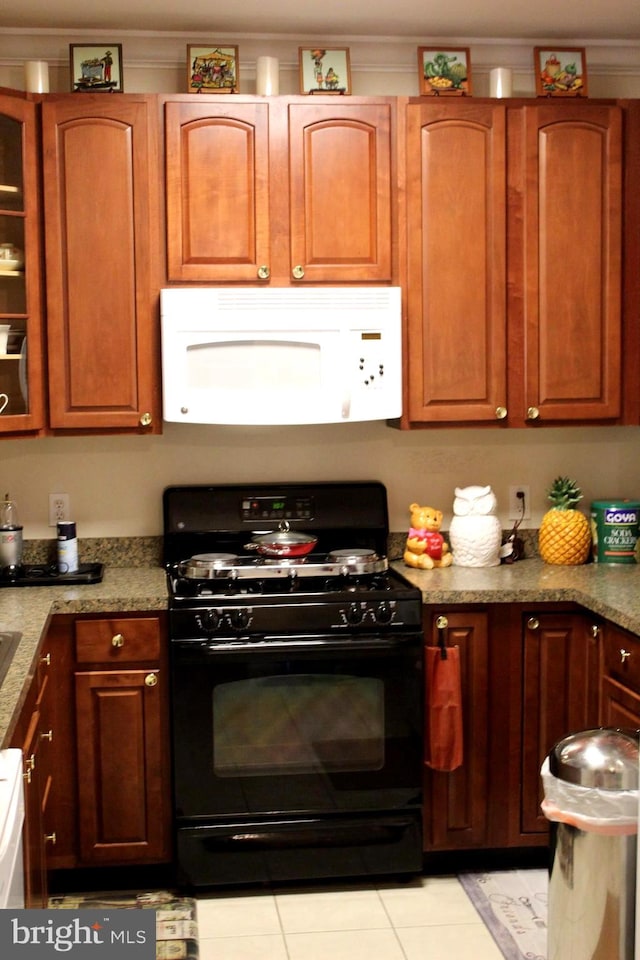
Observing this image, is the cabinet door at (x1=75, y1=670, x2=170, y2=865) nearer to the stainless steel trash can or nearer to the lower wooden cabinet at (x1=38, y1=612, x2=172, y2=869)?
the lower wooden cabinet at (x1=38, y1=612, x2=172, y2=869)

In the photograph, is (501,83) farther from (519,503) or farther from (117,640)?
(117,640)

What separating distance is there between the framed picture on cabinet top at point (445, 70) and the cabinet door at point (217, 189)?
0.55 metres

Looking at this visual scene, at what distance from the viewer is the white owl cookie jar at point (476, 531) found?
371 centimetres

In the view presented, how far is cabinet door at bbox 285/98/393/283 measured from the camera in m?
3.52

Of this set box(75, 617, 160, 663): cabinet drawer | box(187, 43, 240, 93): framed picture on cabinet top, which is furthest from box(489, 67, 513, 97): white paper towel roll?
box(75, 617, 160, 663): cabinet drawer

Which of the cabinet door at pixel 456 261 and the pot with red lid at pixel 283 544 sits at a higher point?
the cabinet door at pixel 456 261

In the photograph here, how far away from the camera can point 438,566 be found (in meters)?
3.73

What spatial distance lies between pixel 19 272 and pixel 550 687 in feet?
6.60

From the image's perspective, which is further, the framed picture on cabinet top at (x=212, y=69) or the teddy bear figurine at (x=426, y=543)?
the teddy bear figurine at (x=426, y=543)

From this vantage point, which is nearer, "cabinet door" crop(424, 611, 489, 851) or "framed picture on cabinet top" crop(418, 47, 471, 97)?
"cabinet door" crop(424, 611, 489, 851)

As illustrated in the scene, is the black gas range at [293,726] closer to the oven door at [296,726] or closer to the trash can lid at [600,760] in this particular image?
the oven door at [296,726]

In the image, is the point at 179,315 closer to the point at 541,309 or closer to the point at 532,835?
the point at 541,309

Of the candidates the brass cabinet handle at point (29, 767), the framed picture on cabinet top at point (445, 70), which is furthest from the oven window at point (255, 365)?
the brass cabinet handle at point (29, 767)

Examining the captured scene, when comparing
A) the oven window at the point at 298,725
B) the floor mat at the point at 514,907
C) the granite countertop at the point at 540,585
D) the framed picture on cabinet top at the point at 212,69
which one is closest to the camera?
the floor mat at the point at 514,907
